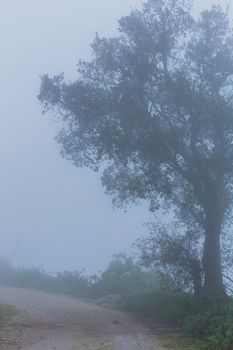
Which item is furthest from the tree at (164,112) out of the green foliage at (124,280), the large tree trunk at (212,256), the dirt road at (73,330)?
the green foliage at (124,280)

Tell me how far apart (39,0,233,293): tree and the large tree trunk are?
39mm

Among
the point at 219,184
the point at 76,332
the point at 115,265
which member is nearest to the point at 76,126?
the point at 219,184

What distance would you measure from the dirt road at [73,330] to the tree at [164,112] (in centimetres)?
396

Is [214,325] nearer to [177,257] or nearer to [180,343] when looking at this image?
[180,343]

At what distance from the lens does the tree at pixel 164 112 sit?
61.7 ft

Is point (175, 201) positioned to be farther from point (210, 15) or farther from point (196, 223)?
point (210, 15)

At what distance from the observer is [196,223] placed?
825 inches

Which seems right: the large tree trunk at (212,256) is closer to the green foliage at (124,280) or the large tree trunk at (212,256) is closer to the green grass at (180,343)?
the green grass at (180,343)

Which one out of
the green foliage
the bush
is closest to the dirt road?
the bush

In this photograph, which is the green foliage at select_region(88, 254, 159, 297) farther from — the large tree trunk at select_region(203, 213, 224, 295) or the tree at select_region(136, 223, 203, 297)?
the large tree trunk at select_region(203, 213, 224, 295)

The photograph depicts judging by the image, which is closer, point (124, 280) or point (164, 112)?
point (164, 112)

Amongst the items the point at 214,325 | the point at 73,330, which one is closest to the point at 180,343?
the point at 214,325

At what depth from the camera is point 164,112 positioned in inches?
766

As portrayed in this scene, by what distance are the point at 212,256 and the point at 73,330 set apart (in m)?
6.52
